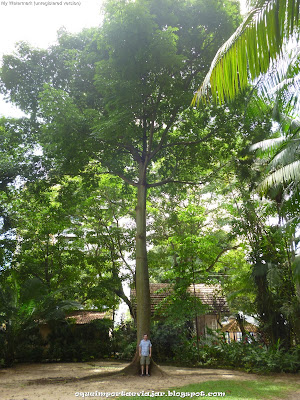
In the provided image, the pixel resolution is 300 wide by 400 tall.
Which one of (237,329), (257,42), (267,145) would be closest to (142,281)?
(267,145)

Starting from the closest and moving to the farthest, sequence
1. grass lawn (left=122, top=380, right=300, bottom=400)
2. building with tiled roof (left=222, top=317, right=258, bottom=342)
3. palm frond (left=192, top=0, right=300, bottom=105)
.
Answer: palm frond (left=192, top=0, right=300, bottom=105)
grass lawn (left=122, top=380, right=300, bottom=400)
building with tiled roof (left=222, top=317, right=258, bottom=342)

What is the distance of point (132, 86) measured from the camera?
9477 millimetres

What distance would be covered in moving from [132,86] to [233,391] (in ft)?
28.6

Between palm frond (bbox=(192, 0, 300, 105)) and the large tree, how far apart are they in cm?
558

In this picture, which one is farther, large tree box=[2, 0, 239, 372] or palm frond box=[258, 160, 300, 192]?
large tree box=[2, 0, 239, 372]

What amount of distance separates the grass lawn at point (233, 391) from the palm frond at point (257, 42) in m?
6.46

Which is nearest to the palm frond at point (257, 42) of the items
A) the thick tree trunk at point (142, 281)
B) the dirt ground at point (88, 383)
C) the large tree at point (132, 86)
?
the large tree at point (132, 86)

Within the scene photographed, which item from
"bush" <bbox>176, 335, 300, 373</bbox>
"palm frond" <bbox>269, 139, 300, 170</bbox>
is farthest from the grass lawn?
"palm frond" <bbox>269, 139, 300, 170</bbox>

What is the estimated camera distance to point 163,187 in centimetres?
1498

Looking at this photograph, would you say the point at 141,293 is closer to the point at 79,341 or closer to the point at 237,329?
the point at 79,341

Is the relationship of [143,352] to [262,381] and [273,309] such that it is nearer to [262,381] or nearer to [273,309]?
[262,381]

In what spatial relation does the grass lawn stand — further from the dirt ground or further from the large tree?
the large tree

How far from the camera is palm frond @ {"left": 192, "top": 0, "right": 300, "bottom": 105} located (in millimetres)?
3480

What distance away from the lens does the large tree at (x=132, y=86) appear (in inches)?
365
